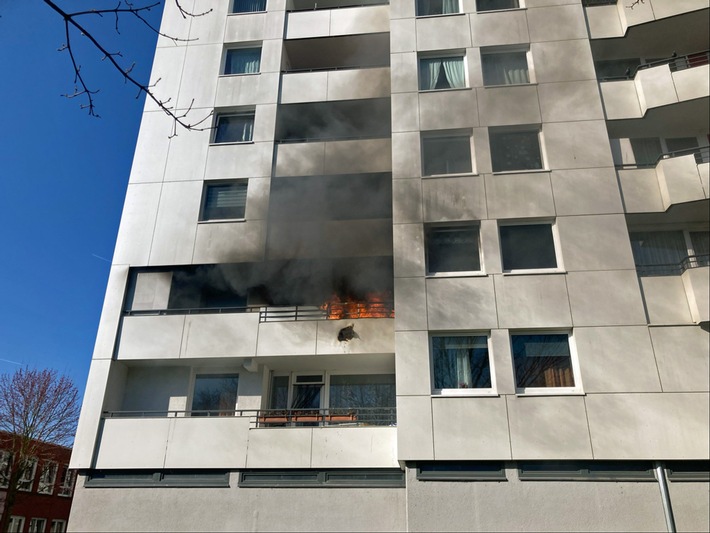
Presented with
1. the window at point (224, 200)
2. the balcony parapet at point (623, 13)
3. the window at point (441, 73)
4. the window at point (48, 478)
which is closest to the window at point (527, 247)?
the window at point (441, 73)

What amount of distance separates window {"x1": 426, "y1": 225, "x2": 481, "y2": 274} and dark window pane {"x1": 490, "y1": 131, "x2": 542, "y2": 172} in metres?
1.83

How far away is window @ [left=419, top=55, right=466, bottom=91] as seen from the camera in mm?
12938

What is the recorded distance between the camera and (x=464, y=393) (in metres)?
9.46

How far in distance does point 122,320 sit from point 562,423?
32.3 ft

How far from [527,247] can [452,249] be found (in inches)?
62.8

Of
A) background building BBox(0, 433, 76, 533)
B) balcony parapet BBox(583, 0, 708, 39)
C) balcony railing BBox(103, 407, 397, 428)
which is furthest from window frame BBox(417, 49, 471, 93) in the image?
background building BBox(0, 433, 76, 533)

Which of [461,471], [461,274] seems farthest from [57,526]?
[461,274]

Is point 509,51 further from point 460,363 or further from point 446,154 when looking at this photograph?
point 460,363

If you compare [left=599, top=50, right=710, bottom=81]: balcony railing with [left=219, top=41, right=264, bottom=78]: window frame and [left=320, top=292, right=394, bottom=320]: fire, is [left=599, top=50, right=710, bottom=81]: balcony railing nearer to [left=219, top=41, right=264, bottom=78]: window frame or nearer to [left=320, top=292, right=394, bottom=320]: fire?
[left=320, top=292, right=394, bottom=320]: fire

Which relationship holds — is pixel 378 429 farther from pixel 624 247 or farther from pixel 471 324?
pixel 624 247

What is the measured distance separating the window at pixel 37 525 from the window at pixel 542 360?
1297 inches

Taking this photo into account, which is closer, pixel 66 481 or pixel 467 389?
pixel 467 389

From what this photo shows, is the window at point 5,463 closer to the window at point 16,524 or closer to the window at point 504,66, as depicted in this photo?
the window at point 16,524

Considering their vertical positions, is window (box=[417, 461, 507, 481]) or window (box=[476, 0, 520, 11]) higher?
window (box=[476, 0, 520, 11])
